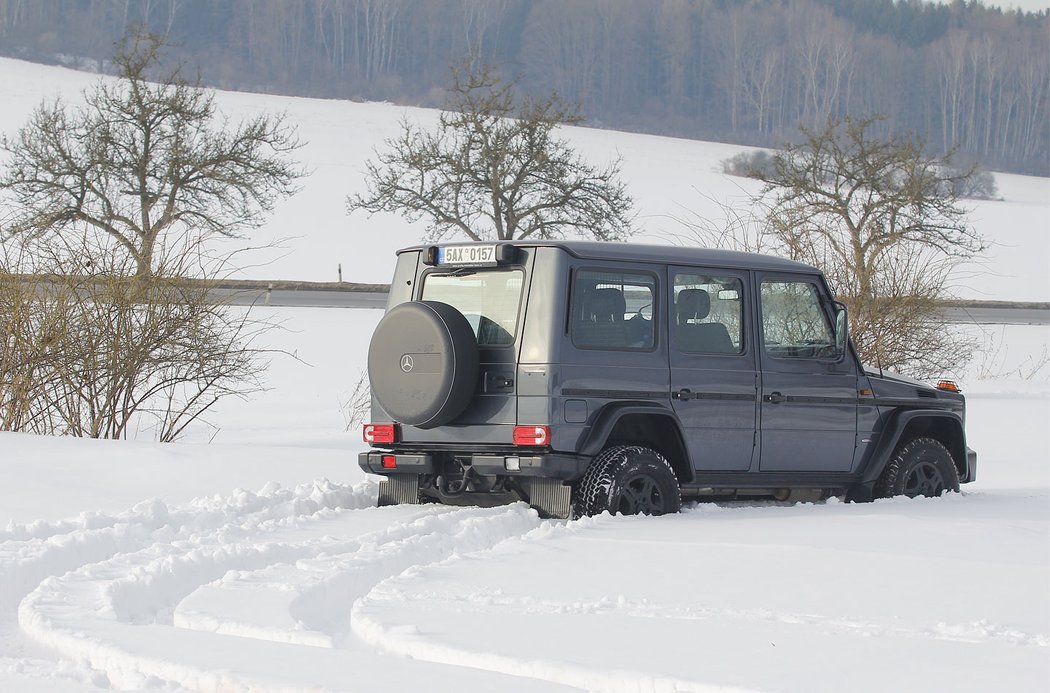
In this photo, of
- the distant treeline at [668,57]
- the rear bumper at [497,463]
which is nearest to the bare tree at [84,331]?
the rear bumper at [497,463]

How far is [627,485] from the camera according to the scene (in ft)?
29.0

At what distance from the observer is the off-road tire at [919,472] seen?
10.3 m

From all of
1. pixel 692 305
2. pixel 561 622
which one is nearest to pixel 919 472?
pixel 692 305

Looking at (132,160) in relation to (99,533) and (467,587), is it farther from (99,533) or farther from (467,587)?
(467,587)

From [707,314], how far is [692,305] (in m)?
0.16

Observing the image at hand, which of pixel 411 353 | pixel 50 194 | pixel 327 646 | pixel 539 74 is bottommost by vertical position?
pixel 327 646

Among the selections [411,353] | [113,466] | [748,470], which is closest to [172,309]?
[113,466]

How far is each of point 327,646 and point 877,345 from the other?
16959 mm

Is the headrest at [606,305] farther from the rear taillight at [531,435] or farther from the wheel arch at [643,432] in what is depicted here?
the rear taillight at [531,435]

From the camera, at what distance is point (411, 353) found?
8836 mm

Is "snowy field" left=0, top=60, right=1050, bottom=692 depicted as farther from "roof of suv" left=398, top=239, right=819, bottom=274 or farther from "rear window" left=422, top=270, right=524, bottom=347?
"roof of suv" left=398, top=239, right=819, bottom=274

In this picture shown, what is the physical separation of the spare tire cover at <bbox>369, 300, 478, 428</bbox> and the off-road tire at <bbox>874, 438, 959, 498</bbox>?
345 centimetres

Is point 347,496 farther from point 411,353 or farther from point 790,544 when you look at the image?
point 790,544

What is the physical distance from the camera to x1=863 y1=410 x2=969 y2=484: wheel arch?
10.2 m
